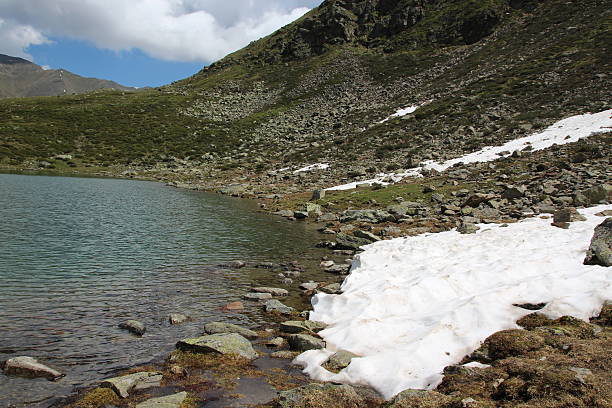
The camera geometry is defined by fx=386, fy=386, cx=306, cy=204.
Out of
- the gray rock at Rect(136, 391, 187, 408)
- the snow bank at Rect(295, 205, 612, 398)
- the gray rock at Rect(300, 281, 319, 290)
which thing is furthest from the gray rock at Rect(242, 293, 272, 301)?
the gray rock at Rect(136, 391, 187, 408)

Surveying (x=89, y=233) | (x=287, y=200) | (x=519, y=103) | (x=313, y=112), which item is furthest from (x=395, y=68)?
(x=89, y=233)

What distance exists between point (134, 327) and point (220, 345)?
3.09 meters

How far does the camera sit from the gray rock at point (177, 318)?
12.8 m

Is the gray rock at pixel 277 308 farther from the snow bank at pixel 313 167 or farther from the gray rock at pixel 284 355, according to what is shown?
the snow bank at pixel 313 167

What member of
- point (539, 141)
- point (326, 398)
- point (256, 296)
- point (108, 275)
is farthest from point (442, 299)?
point (539, 141)

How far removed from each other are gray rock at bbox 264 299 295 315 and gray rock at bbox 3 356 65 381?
6.86 metres

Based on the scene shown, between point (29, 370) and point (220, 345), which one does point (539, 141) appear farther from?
point (29, 370)

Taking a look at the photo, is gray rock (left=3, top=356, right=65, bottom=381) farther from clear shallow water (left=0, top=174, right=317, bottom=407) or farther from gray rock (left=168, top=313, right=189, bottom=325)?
gray rock (left=168, top=313, right=189, bottom=325)

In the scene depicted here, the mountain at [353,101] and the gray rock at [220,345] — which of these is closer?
the gray rock at [220,345]

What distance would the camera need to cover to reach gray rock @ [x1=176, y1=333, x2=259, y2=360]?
1073 centimetres

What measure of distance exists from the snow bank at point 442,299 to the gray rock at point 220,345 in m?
1.50

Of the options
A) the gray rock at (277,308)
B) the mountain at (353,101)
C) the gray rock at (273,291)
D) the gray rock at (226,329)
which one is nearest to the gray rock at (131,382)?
the gray rock at (226,329)

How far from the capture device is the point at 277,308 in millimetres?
14531

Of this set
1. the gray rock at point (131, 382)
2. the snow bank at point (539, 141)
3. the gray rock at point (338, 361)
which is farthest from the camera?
the snow bank at point (539, 141)
